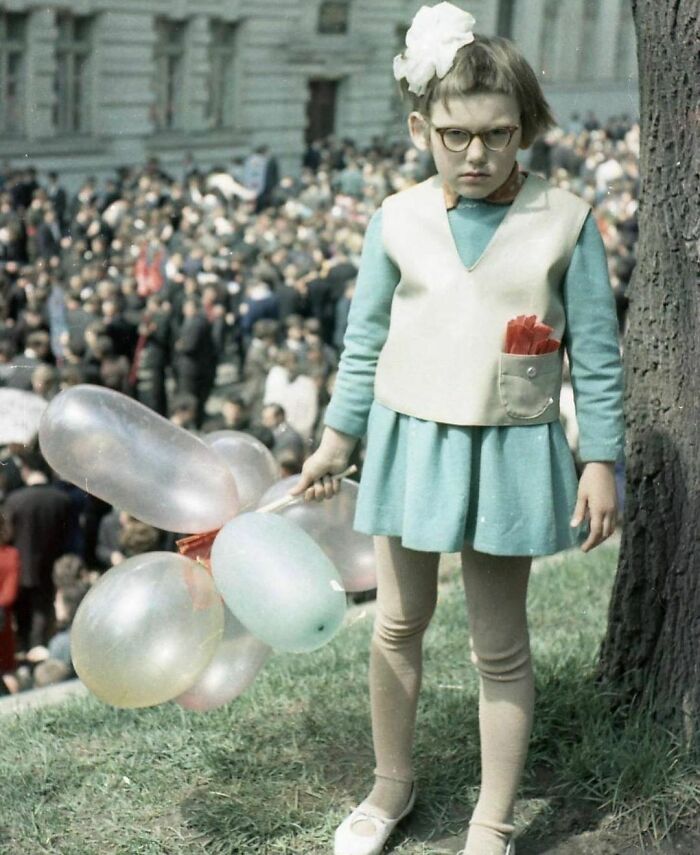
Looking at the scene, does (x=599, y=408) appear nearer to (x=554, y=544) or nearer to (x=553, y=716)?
(x=554, y=544)

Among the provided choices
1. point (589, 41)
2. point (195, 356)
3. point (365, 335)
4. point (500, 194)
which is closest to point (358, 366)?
point (365, 335)

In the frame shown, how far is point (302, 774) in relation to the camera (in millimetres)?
3422

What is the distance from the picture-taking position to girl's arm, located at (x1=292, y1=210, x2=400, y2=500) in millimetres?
2908

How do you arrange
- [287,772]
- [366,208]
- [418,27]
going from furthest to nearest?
[366,208], [287,772], [418,27]

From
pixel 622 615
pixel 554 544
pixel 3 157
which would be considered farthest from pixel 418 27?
pixel 3 157

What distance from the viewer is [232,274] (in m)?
16.2

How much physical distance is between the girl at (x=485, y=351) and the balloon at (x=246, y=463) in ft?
1.40

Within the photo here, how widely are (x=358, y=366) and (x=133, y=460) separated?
0.51m

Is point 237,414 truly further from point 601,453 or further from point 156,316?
point 601,453

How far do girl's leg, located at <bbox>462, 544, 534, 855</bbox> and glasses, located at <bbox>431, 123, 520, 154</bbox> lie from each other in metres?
0.78

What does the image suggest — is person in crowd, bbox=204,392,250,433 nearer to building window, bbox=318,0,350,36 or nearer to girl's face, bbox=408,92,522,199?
girl's face, bbox=408,92,522,199

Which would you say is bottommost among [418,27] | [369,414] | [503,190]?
[369,414]

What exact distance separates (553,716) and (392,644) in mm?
673

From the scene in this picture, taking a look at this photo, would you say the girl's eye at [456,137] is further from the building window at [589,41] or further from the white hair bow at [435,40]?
the building window at [589,41]
